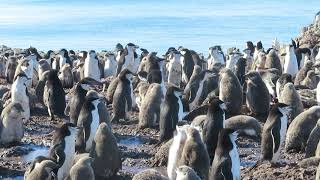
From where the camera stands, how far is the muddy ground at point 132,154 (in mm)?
9438

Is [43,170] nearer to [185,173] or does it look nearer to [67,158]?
[67,158]

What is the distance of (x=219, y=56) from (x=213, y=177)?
1672 centimetres

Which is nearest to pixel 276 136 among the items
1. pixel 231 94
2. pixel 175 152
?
pixel 175 152

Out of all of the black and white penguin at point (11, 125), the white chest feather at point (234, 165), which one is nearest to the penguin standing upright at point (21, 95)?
the black and white penguin at point (11, 125)

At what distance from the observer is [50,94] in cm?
1547

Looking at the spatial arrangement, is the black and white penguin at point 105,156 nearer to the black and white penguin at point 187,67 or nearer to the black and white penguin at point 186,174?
the black and white penguin at point 186,174

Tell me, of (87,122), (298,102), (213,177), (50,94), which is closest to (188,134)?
(213,177)

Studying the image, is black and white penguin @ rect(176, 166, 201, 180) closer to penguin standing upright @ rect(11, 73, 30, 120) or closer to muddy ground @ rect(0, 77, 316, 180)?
muddy ground @ rect(0, 77, 316, 180)

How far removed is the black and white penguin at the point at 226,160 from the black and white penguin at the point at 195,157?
121 millimetres

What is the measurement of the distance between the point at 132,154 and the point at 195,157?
2.59m

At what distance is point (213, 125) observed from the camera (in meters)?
10.6

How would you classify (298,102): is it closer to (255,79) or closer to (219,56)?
(255,79)

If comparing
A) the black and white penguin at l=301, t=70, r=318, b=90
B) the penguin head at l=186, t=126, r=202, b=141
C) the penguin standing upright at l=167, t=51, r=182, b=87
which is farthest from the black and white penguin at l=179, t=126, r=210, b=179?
the penguin standing upright at l=167, t=51, r=182, b=87

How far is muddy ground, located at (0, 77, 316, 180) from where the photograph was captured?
9438mm
